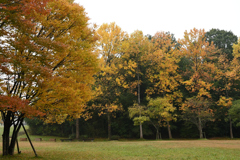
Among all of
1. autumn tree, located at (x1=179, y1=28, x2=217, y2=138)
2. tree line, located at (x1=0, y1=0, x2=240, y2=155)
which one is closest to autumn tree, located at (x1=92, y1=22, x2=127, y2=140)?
tree line, located at (x1=0, y1=0, x2=240, y2=155)

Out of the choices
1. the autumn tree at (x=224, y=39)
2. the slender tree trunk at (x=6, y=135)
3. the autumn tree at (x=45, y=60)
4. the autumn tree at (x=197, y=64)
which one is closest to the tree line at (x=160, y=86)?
the autumn tree at (x=197, y=64)

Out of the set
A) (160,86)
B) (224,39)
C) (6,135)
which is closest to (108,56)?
(160,86)

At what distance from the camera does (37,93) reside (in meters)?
9.31

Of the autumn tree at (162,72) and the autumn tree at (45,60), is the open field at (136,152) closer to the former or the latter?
the autumn tree at (45,60)

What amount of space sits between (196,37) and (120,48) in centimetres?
1195

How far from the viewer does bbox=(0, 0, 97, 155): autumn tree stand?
7.43 metres

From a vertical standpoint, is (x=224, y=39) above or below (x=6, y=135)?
above

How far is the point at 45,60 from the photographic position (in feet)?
27.5

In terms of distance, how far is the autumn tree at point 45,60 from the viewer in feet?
24.4

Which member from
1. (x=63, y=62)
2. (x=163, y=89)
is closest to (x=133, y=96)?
(x=163, y=89)

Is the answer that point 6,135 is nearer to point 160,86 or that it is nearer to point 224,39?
point 160,86

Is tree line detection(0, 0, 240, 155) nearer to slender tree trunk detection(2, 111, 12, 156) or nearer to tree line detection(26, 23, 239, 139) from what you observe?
tree line detection(26, 23, 239, 139)

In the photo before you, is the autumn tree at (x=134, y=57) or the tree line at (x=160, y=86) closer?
the tree line at (x=160, y=86)

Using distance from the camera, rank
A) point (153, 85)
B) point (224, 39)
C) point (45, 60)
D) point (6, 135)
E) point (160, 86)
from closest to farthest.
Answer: point (45, 60), point (6, 135), point (160, 86), point (153, 85), point (224, 39)
